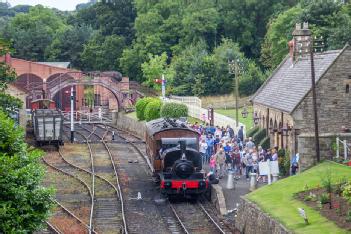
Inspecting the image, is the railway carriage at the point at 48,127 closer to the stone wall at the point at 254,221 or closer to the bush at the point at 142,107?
the bush at the point at 142,107

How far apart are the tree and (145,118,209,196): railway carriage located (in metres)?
12.0

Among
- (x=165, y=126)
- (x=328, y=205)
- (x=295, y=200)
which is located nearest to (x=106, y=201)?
(x=165, y=126)

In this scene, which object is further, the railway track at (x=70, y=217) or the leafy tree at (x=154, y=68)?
the leafy tree at (x=154, y=68)

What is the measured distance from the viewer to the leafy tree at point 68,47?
106062mm

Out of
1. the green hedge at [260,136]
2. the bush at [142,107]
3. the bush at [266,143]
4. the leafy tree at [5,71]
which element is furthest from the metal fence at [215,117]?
the leafy tree at [5,71]

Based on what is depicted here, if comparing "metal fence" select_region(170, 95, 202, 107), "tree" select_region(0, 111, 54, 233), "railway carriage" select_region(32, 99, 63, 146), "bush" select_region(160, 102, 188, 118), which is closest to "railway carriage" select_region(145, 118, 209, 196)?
"tree" select_region(0, 111, 54, 233)

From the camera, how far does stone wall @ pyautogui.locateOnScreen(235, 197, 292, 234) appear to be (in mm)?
22516

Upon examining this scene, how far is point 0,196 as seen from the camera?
17438 millimetres

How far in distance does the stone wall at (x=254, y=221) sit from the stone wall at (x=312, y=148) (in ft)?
16.5

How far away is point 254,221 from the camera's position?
2462 centimetres

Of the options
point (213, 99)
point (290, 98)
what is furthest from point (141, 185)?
point (213, 99)

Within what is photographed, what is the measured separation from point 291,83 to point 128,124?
102 ft

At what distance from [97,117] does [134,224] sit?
50.0 m

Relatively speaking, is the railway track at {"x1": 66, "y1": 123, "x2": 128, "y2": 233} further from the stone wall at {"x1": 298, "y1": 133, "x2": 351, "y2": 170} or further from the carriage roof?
the stone wall at {"x1": 298, "y1": 133, "x2": 351, "y2": 170}
